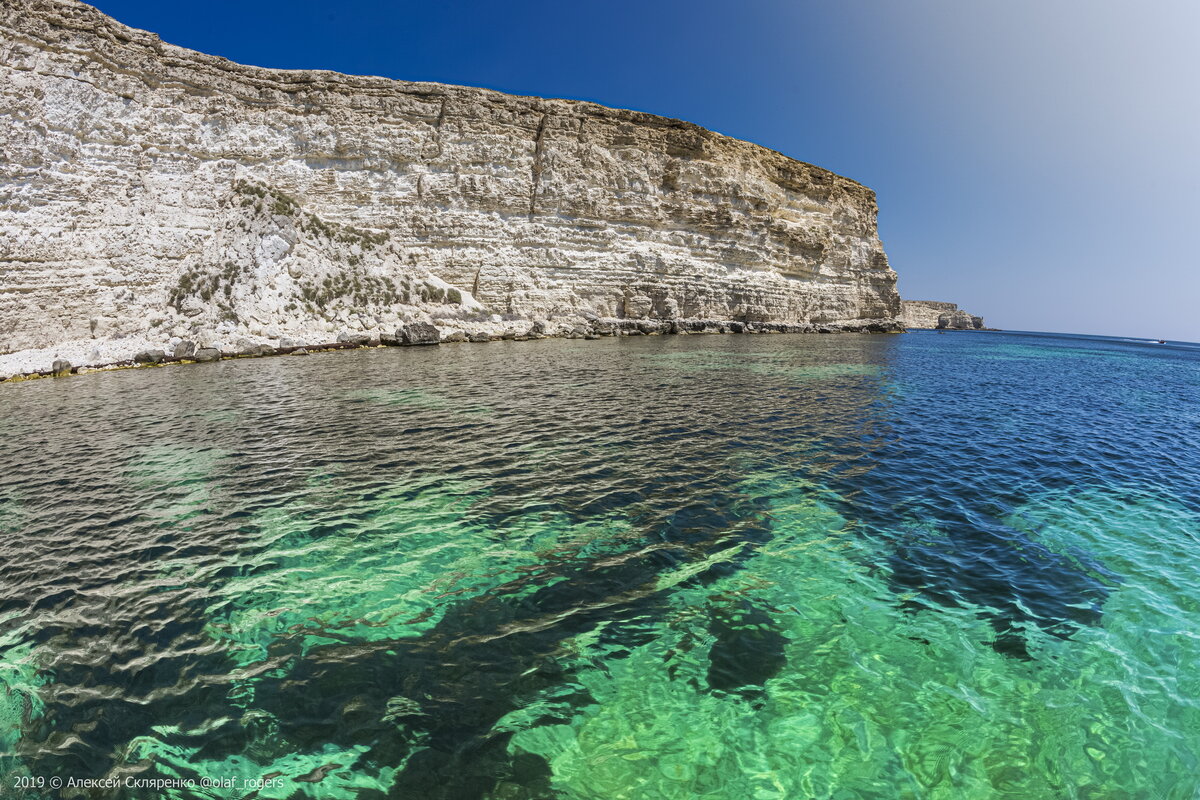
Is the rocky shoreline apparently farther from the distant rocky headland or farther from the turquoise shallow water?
the distant rocky headland

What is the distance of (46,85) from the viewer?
96.8 ft

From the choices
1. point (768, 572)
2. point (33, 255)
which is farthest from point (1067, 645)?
point (33, 255)

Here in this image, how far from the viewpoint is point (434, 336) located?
1522 inches

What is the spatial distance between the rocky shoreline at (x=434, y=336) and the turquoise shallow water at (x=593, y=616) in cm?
1687

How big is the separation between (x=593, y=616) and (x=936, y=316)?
178975 mm

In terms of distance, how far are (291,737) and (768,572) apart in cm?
566

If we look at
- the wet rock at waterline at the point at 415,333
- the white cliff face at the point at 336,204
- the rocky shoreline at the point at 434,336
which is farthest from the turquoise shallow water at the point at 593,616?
the wet rock at waterline at the point at 415,333

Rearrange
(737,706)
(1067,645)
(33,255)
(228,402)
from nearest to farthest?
(737,706)
(1067,645)
(228,402)
(33,255)

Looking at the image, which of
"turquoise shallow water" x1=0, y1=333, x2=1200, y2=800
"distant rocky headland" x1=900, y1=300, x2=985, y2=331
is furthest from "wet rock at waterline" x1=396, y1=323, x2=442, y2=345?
"distant rocky headland" x1=900, y1=300, x2=985, y2=331

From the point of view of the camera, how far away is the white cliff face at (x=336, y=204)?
29.2 m

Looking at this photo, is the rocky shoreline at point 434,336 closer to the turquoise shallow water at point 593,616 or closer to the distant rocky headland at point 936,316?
the turquoise shallow water at point 593,616

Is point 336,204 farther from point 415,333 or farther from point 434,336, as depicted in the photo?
point 434,336

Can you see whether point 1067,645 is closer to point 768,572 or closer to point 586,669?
Result: point 768,572

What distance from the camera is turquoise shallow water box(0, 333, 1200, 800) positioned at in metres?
4.27
